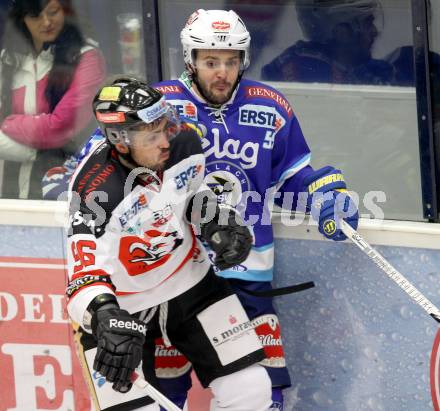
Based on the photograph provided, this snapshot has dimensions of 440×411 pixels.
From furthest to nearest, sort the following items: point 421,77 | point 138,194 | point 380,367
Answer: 1. point 380,367
2. point 421,77
3. point 138,194

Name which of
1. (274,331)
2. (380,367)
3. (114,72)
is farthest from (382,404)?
(114,72)

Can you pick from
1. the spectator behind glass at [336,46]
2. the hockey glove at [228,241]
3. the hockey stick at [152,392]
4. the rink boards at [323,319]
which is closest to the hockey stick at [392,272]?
the rink boards at [323,319]

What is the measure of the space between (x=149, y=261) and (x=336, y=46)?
1.02 meters

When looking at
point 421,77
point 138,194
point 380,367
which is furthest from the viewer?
point 380,367

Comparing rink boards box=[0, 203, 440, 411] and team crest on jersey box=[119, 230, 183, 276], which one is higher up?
team crest on jersey box=[119, 230, 183, 276]

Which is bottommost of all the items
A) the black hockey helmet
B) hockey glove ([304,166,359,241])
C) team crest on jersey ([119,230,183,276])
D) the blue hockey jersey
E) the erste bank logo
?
the erste bank logo

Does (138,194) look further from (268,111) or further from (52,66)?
(52,66)

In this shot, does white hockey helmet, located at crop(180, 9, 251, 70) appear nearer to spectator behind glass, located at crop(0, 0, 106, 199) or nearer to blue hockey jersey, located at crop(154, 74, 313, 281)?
blue hockey jersey, located at crop(154, 74, 313, 281)

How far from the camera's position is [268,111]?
4316 mm

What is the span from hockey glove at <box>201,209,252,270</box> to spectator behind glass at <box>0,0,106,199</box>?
31.8 inches

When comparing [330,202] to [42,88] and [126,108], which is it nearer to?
[126,108]

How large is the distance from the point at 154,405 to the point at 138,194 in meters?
0.71

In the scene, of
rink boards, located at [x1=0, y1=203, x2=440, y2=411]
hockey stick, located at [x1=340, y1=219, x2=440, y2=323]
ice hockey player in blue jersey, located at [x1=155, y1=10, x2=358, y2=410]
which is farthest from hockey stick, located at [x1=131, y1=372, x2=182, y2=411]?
hockey stick, located at [x1=340, y1=219, x2=440, y2=323]

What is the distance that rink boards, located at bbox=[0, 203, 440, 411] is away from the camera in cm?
445
